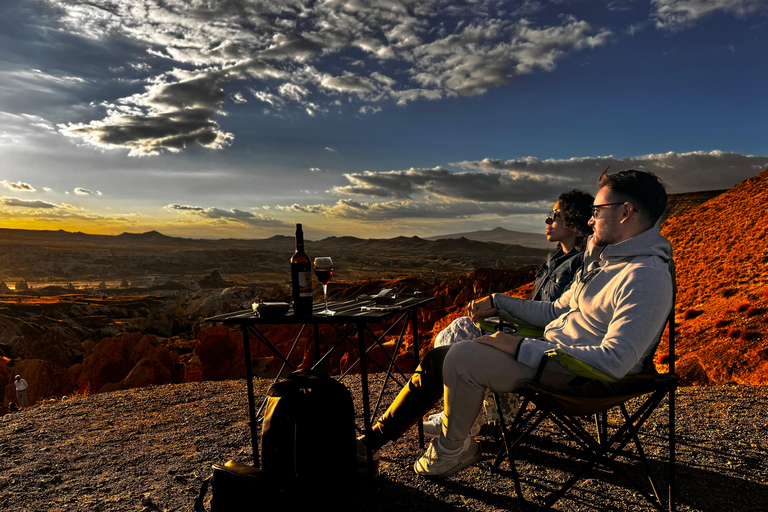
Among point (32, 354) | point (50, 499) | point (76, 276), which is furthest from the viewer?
point (76, 276)

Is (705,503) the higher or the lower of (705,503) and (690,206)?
the lower

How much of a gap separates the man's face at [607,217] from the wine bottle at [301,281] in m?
1.65

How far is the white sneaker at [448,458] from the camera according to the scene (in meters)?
2.50

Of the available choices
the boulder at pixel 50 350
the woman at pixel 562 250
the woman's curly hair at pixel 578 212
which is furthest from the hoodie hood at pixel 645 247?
the boulder at pixel 50 350

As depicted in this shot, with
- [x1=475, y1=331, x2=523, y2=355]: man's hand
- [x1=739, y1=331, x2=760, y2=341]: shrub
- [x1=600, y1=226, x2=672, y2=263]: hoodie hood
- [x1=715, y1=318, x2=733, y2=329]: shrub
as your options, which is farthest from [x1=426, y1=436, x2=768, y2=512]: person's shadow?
[x1=715, y1=318, x2=733, y2=329]: shrub

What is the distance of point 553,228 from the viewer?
3467 mm

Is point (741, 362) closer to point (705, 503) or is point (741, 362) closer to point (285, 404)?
point (705, 503)

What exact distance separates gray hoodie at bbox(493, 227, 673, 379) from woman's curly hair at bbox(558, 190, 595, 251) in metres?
0.91

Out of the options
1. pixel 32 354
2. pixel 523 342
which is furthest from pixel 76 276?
pixel 523 342

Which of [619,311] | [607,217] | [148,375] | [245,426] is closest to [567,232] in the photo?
[607,217]

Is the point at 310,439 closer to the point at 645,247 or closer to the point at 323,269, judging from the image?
the point at 323,269

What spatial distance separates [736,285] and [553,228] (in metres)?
9.50

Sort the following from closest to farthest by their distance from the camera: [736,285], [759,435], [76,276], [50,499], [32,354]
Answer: [50,499], [759,435], [736,285], [32,354], [76,276]

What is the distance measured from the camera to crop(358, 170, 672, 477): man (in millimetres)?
2002
